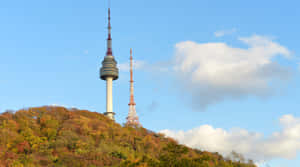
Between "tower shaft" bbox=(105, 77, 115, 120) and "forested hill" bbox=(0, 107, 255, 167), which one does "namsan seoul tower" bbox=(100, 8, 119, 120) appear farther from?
"forested hill" bbox=(0, 107, 255, 167)

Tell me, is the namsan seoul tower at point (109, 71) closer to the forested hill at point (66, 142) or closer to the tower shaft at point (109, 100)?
the tower shaft at point (109, 100)

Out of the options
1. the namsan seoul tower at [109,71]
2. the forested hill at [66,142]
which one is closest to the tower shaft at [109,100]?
the namsan seoul tower at [109,71]

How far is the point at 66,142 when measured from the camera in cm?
6894

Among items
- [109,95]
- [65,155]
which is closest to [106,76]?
[109,95]

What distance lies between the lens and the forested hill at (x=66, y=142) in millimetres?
62125

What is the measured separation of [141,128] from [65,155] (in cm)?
3151

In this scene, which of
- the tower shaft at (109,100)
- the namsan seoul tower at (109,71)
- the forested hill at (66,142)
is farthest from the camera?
the namsan seoul tower at (109,71)

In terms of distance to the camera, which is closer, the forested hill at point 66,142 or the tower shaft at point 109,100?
the forested hill at point 66,142

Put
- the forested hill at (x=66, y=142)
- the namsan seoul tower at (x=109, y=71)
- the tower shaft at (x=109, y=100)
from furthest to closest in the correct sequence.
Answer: the namsan seoul tower at (x=109, y=71) < the tower shaft at (x=109, y=100) < the forested hill at (x=66, y=142)

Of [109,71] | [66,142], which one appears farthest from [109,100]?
[66,142]

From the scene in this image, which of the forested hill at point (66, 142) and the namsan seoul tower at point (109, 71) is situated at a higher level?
the namsan seoul tower at point (109, 71)

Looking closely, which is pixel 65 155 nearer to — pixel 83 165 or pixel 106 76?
pixel 83 165

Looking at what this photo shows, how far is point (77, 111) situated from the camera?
88.8 metres

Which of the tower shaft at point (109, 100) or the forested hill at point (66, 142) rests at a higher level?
the tower shaft at point (109, 100)
